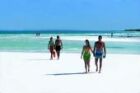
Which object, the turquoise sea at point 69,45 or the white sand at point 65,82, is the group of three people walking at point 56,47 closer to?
the white sand at point 65,82

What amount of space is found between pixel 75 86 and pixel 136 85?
190 cm

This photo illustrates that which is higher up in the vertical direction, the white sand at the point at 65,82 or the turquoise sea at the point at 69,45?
the white sand at the point at 65,82

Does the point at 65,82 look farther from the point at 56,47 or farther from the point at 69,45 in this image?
the point at 69,45

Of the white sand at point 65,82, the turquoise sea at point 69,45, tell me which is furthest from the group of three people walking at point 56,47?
the turquoise sea at point 69,45

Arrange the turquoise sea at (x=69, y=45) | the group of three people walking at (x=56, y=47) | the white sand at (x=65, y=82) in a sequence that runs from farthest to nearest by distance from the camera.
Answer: the turquoise sea at (x=69, y=45), the group of three people walking at (x=56, y=47), the white sand at (x=65, y=82)

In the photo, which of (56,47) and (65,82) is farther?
(56,47)

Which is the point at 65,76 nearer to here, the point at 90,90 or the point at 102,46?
the point at 102,46

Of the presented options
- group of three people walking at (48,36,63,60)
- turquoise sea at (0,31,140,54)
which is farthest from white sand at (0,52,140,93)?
turquoise sea at (0,31,140,54)

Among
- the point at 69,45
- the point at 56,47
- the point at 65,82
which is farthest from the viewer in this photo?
the point at 69,45

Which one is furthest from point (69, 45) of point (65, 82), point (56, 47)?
point (65, 82)

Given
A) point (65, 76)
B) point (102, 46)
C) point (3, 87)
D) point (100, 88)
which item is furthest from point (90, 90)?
point (102, 46)

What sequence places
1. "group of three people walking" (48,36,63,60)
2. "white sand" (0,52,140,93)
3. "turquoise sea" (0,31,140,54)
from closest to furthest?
"white sand" (0,52,140,93) < "group of three people walking" (48,36,63,60) < "turquoise sea" (0,31,140,54)

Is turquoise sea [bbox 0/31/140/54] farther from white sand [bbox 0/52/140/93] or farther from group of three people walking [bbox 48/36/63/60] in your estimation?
white sand [bbox 0/52/140/93]

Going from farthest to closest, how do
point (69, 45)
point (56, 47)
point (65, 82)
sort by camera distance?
point (69, 45) → point (56, 47) → point (65, 82)
